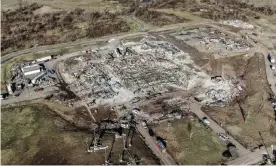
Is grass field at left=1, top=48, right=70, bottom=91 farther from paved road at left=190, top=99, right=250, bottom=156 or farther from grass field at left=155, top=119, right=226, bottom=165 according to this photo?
paved road at left=190, top=99, right=250, bottom=156

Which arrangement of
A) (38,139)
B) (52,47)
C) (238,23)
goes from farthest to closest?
1. (238,23)
2. (52,47)
3. (38,139)

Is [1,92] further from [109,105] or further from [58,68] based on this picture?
[109,105]

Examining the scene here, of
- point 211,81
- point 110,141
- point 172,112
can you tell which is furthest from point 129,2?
point 110,141

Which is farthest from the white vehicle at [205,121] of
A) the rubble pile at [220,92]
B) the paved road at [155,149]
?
the paved road at [155,149]

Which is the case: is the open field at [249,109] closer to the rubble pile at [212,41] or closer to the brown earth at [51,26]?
the rubble pile at [212,41]

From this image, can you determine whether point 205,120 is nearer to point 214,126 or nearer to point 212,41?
point 214,126

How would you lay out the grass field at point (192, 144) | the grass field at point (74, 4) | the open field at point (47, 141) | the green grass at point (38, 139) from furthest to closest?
the grass field at point (74, 4), the green grass at point (38, 139), the open field at point (47, 141), the grass field at point (192, 144)

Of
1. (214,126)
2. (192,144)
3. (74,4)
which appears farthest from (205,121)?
(74,4)
